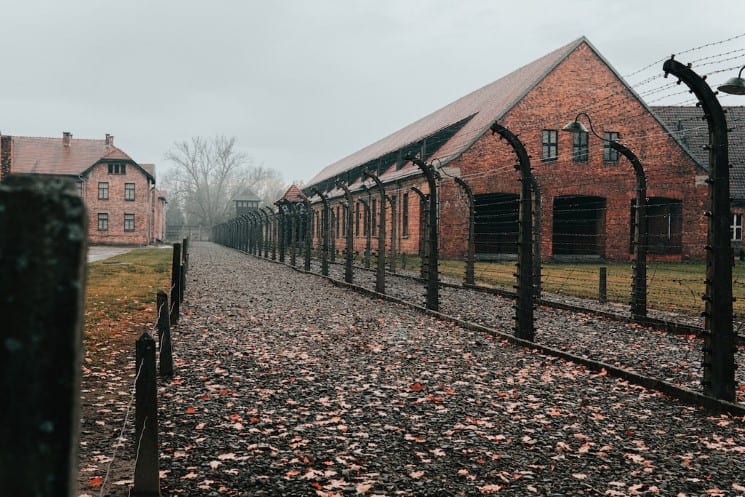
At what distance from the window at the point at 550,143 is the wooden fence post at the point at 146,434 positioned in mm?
29604

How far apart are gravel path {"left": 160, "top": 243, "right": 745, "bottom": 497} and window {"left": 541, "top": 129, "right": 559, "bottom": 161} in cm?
2347

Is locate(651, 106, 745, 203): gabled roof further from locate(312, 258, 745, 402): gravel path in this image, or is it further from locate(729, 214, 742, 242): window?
locate(312, 258, 745, 402): gravel path

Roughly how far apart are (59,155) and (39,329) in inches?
2499

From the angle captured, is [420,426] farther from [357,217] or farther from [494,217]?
[357,217]

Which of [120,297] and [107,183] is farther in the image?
[107,183]

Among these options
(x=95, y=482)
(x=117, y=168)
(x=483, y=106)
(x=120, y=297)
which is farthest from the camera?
(x=117, y=168)

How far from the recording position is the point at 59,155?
58.2 meters

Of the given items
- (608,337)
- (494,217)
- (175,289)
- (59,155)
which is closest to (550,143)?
(494,217)

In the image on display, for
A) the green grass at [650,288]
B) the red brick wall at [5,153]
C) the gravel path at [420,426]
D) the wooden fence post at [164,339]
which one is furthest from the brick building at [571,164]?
the wooden fence post at [164,339]

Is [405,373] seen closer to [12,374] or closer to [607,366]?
[607,366]

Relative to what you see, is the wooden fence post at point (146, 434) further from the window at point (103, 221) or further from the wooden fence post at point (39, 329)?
the window at point (103, 221)

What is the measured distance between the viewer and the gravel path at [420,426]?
14.1 feet

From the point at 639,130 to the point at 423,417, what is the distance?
30.4 meters

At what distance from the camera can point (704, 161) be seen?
36.3 m
